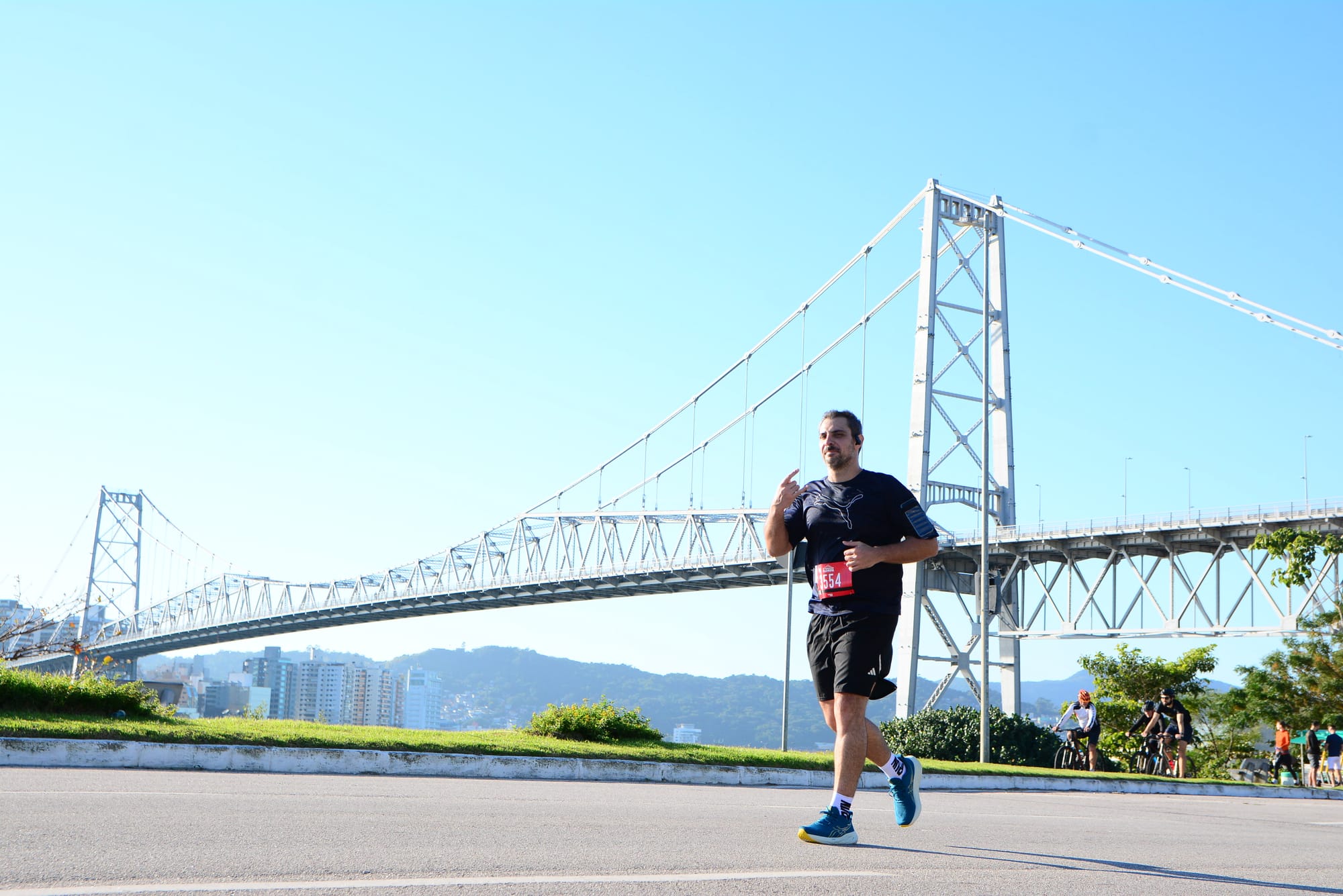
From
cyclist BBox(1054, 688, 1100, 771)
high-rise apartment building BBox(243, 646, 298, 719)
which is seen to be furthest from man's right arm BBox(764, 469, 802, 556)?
high-rise apartment building BBox(243, 646, 298, 719)

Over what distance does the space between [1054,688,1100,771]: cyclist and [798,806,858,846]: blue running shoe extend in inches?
644

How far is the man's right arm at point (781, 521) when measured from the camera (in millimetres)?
5582

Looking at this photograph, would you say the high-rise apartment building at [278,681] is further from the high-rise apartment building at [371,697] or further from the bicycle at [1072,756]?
the bicycle at [1072,756]

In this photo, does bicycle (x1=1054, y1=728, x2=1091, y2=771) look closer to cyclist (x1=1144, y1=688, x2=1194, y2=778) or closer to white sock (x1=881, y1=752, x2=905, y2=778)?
cyclist (x1=1144, y1=688, x2=1194, y2=778)

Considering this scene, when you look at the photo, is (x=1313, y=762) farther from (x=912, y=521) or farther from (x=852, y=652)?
(x=852, y=652)

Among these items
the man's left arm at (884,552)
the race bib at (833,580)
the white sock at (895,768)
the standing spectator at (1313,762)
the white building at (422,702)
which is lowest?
the white building at (422,702)

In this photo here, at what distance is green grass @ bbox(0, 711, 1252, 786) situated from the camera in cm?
1010

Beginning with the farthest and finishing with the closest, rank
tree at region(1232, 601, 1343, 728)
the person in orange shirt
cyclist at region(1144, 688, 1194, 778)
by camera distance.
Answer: tree at region(1232, 601, 1343, 728)
the person in orange shirt
cyclist at region(1144, 688, 1194, 778)

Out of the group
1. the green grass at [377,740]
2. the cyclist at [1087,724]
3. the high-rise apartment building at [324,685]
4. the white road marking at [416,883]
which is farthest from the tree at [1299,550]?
the high-rise apartment building at [324,685]

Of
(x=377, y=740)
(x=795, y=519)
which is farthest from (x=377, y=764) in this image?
(x=795, y=519)

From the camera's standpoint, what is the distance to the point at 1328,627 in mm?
35312

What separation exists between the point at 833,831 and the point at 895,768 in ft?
2.30

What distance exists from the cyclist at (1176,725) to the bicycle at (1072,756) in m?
1.40

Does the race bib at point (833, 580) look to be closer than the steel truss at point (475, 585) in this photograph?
Yes
